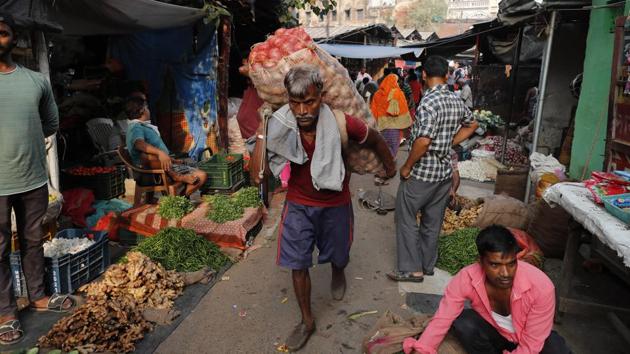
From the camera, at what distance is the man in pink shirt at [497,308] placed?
2500 mm

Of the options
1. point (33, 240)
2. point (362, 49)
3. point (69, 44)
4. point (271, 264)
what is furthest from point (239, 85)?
point (33, 240)

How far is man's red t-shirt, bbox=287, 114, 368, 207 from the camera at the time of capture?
10.8 feet

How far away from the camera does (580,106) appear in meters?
6.10

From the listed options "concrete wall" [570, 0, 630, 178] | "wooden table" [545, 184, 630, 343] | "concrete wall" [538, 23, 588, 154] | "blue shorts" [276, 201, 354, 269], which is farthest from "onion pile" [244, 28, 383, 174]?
"concrete wall" [538, 23, 588, 154]

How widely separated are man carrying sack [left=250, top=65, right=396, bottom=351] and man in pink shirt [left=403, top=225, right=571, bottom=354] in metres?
0.97

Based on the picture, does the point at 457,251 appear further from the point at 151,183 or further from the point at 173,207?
the point at 151,183

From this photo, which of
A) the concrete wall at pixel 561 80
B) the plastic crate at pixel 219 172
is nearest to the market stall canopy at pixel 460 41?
the concrete wall at pixel 561 80

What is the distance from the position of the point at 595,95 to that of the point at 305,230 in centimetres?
442

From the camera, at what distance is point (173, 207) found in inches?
211

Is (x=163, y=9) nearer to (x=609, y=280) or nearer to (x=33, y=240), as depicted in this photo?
(x=33, y=240)

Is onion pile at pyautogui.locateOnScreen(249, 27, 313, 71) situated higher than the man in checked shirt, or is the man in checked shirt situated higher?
onion pile at pyautogui.locateOnScreen(249, 27, 313, 71)

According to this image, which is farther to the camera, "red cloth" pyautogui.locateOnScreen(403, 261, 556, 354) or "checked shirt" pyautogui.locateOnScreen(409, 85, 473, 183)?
"checked shirt" pyautogui.locateOnScreen(409, 85, 473, 183)

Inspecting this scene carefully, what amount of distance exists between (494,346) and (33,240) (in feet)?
11.5

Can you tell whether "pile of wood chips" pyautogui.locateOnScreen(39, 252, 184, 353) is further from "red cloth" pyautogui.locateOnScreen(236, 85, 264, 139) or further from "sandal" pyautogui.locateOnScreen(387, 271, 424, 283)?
"red cloth" pyautogui.locateOnScreen(236, 85, 264, 139)
